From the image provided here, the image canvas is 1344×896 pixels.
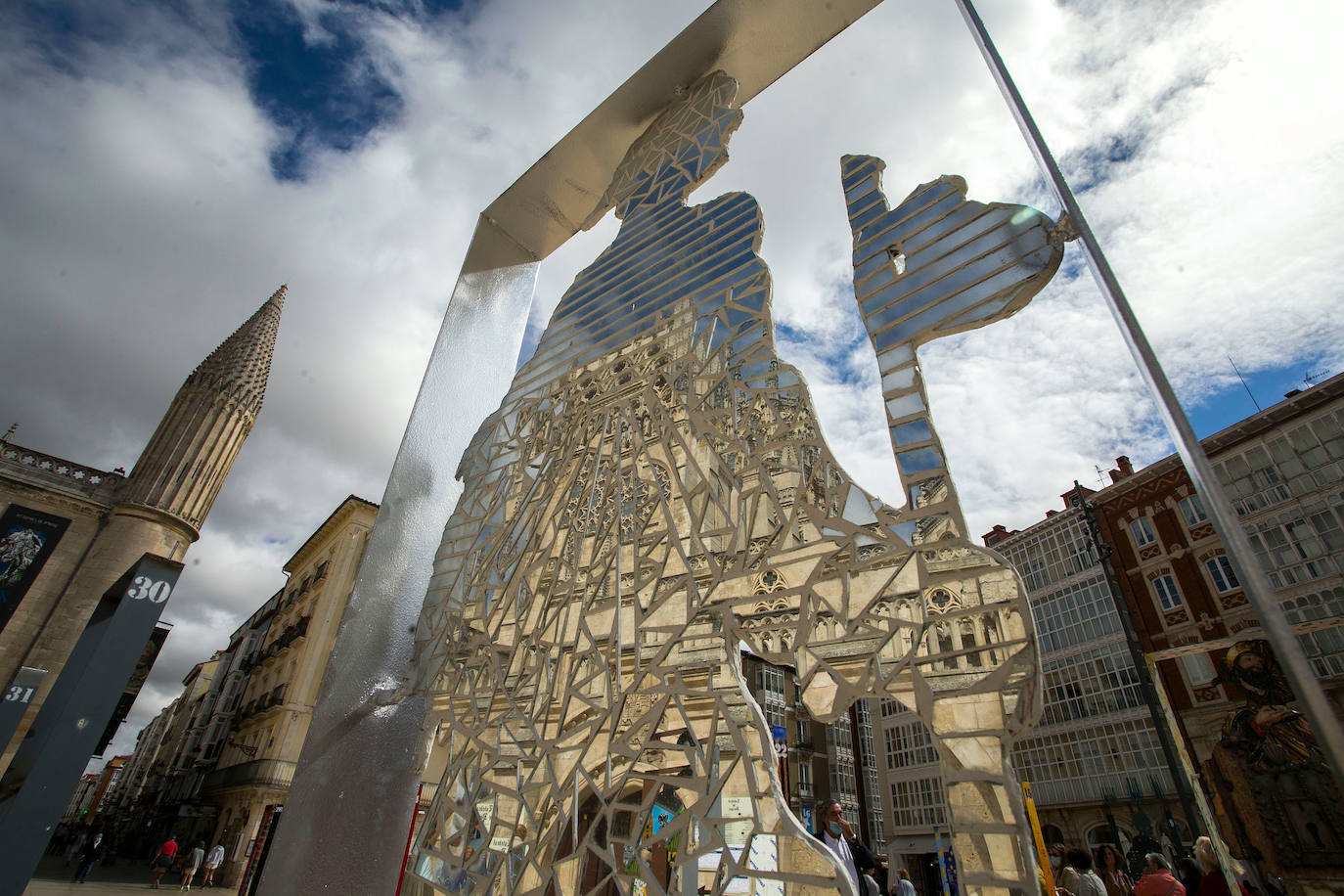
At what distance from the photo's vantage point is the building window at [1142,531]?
13656 millimetres

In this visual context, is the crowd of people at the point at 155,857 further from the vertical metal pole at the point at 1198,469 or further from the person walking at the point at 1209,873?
the vertical metal pole at the point at 1198,469

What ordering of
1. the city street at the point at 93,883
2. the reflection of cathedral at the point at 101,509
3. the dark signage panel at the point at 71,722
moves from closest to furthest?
1. the dark signage panel at the point at 71,722
2. the city street at the point at 93,883
3. the reflection of cathedral at the point at 101,509


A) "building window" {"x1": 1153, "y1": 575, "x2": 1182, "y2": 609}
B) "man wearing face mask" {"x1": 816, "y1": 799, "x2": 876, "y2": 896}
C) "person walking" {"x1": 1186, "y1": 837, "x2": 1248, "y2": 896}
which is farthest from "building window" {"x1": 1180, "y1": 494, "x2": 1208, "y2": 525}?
"man wearing face mask" {"x1": 816, "y1": 799, "x2": 876, "y2": 896}

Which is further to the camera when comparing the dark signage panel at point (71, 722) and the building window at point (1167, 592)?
the building window at point (1167, 592)

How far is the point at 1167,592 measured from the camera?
13.1 meters

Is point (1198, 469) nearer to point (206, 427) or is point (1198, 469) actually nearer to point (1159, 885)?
Result: point (1159, 885)

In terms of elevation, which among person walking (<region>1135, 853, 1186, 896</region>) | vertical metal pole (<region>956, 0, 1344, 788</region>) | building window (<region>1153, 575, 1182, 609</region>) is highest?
building window (<region>1153, 575, 1182, 609</region>)

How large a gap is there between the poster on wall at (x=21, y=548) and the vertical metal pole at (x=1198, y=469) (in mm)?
15948

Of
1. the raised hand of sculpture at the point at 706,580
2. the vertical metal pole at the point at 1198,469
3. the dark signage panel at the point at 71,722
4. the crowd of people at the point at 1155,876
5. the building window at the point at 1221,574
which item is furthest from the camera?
the building window at the point at 1221,574

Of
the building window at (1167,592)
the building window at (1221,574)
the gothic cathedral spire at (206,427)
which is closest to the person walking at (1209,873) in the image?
the building window at (1221,574)

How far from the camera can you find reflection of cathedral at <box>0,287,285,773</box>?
11102mm

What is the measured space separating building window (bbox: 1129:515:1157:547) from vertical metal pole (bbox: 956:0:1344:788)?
14833 mm

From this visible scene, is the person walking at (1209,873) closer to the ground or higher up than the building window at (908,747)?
closer to the ground

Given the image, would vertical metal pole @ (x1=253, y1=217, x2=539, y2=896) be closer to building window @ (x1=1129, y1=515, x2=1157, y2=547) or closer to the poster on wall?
the poster on wall
